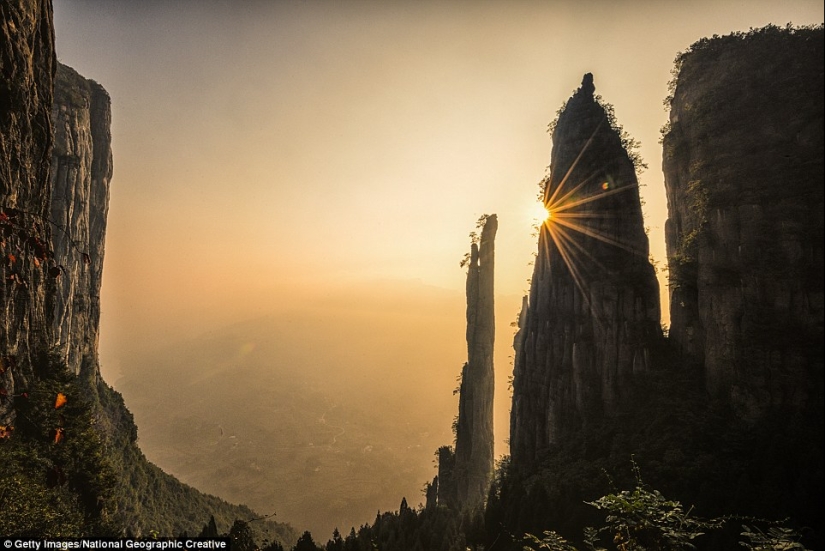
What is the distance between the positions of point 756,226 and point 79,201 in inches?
3614

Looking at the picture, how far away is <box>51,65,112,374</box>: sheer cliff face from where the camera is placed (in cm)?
6391

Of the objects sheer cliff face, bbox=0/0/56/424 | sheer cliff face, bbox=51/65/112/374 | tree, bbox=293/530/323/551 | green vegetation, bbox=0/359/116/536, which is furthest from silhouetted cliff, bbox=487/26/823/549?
sheer cliff face, bbox=51/65/112/374

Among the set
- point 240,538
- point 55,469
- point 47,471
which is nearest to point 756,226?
point 240,538

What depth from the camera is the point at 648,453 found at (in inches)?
985

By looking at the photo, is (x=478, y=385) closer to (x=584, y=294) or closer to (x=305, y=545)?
(x=584, y=294)

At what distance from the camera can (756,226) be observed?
2427cm

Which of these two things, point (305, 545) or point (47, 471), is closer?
point (47, 471)

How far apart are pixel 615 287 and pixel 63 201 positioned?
81.4 m

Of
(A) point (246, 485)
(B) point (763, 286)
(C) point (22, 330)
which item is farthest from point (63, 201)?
(A) point (246, 485)

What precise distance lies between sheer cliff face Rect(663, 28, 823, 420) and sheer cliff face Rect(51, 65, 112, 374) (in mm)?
73034

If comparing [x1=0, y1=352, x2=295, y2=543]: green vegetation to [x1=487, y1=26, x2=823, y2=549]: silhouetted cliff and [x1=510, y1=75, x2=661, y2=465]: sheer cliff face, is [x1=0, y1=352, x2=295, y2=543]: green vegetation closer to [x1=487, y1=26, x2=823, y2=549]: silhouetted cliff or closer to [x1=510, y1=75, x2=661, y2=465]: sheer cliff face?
[x1=487, y1=26, x2=823, y2=549]: silhouetted cliff

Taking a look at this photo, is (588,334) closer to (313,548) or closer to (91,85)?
(313,548)

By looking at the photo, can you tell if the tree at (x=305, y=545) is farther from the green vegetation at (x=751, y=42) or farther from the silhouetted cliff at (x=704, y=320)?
the green vegetation at (x=751, y=42)

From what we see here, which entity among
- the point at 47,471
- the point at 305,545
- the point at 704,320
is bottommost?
the point at 305,545
